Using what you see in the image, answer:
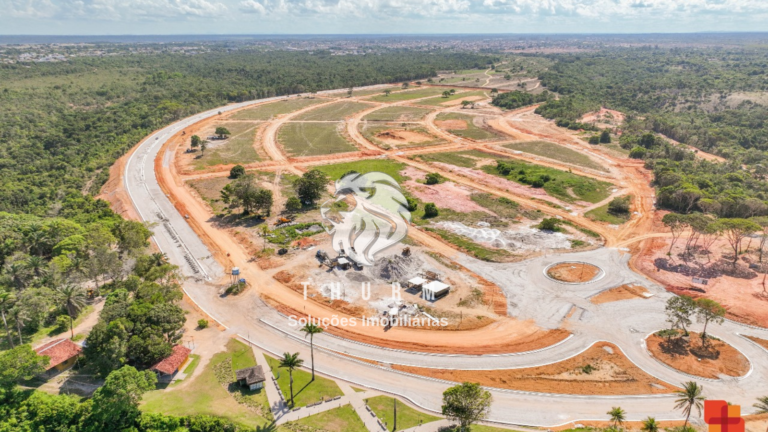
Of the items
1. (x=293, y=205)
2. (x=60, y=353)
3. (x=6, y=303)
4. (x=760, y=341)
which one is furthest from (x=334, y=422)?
(x=293, y=205)

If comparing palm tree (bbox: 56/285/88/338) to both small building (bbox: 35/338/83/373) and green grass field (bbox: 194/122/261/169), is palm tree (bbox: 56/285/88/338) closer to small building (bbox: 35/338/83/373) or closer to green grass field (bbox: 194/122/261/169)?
small building (bbox: 35/338/83/373)

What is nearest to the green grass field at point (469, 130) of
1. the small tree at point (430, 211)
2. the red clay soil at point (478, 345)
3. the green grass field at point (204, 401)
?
the small tree at point (430, 211)

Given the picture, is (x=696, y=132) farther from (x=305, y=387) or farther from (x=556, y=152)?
(x=305, y=387)

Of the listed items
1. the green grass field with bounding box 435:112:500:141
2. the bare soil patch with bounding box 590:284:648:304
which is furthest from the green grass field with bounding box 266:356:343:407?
the green grass field with bounding box 435:112:500:141

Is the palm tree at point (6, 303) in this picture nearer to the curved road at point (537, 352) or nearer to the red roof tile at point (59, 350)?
the red roof tile at point (59, 350)

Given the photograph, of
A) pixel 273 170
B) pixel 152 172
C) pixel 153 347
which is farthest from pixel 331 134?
pixel 153 347

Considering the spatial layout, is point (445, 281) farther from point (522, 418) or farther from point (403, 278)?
point (522, 418)
